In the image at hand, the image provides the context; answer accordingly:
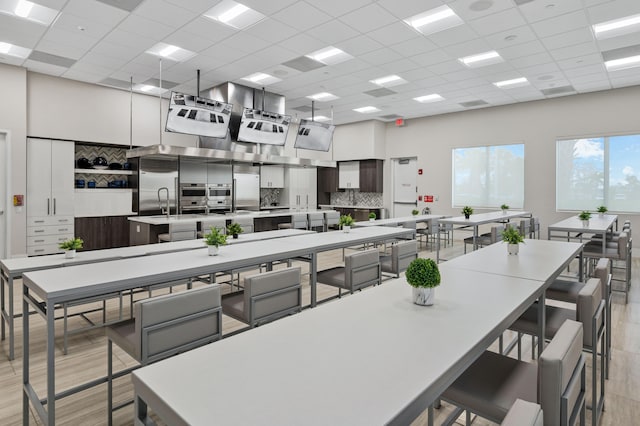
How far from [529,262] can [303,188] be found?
9.29 meters

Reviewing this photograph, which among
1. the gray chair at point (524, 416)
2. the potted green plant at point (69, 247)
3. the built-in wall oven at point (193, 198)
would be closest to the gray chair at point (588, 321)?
the gray chair at point (524, 416)

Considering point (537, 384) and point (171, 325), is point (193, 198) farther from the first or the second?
point (537, 384)

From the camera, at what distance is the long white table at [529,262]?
2.25 m

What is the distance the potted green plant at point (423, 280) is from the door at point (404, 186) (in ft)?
32.1

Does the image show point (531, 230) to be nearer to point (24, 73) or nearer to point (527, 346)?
point (527, 346)

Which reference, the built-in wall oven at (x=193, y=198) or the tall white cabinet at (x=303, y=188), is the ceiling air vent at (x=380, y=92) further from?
the built-in wall oven at (x=193, y=198)

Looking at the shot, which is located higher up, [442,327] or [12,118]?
[12,118]

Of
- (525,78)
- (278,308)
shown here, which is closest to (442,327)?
(278,308)

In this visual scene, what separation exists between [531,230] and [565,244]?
414 centimetres

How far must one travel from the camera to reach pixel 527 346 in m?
3.20

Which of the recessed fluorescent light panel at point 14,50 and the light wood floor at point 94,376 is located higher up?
the recessed fluorescent light panel at point 14,50

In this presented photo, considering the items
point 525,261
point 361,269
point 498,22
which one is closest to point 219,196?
point 361,269

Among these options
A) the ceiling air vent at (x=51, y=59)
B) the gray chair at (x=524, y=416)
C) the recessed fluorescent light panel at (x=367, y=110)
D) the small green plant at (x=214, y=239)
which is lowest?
the gray chair at (x=524, y=416)

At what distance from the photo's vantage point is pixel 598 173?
27.4 ft
